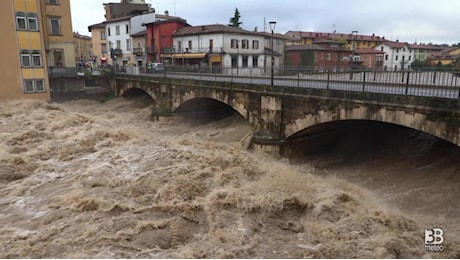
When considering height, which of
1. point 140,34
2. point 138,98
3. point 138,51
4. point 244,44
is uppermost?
point 140,34

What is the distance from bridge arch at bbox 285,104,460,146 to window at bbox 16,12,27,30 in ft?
80.1

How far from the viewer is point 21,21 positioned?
28.7m

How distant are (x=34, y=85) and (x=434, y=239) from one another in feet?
103

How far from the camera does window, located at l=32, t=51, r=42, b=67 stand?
2992 centimetres

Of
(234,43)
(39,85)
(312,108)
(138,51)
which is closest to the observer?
(312,108)

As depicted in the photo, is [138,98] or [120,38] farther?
[120,38]

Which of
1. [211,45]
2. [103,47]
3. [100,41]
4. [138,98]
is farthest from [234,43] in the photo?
[100,41]

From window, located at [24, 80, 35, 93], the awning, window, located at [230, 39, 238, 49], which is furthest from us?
the awning

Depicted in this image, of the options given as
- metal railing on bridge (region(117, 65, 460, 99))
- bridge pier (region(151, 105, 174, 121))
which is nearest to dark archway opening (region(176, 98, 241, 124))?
bridge pier (region(151, 105, 174, 121))

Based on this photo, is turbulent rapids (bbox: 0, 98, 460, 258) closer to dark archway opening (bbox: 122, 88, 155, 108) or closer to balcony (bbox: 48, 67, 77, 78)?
dark archway opening (bbox: 122, 88, 155, 108)

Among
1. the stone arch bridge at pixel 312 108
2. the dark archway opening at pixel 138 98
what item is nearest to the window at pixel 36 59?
the dark archway opening at pixel 138 98

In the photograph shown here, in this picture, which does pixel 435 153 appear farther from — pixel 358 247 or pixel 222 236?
pixel 222 236

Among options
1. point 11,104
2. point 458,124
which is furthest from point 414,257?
point 11,104

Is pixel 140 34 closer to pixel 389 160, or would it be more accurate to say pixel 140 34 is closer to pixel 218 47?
pixel 218 47
